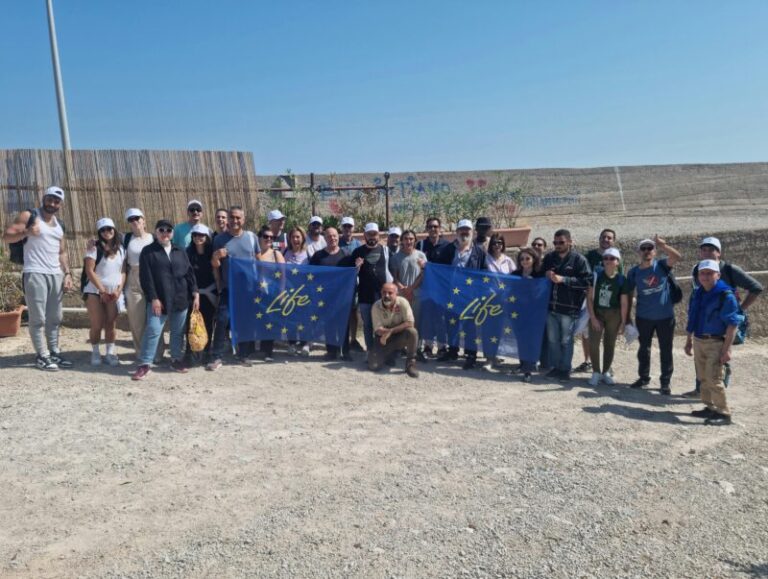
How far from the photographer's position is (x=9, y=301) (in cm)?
908

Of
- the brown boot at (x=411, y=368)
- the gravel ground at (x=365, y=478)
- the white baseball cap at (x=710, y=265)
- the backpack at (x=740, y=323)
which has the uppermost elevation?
the white baseball cap at (x=710, y=265)

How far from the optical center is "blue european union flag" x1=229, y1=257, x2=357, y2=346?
26.8 ft

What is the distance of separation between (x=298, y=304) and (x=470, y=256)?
90.9 inches

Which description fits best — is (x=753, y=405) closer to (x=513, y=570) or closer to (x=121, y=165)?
(x=513, y=570)

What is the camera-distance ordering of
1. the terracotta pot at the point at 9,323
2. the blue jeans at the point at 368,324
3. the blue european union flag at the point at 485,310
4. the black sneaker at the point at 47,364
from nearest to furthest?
the black sneaker at the point at 47,364, the blue european union flag at the point at 485,310, the blue jeans at the point at 368,324, the terracotta pot at the point at 9,323

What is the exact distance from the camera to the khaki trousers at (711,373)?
6.61 meters

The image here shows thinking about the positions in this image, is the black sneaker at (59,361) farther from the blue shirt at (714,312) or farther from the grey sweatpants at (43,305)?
the blue shirt at (714,312)

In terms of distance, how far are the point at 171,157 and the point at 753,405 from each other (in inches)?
371

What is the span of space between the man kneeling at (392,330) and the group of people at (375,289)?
0.01m

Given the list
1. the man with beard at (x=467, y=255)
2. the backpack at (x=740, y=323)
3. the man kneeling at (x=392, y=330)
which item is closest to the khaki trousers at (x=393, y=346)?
the man kneeling at (x=392, y=330)

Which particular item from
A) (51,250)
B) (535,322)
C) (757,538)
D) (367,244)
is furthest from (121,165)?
(757,538)

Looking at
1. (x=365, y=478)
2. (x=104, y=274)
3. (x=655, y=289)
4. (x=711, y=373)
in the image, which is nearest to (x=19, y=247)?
(x=104, y=274)

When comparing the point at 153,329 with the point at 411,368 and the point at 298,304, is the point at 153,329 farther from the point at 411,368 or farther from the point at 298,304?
the point at 411,368

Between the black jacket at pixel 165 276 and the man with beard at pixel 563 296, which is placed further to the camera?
the man with beard at pixel 563 296
